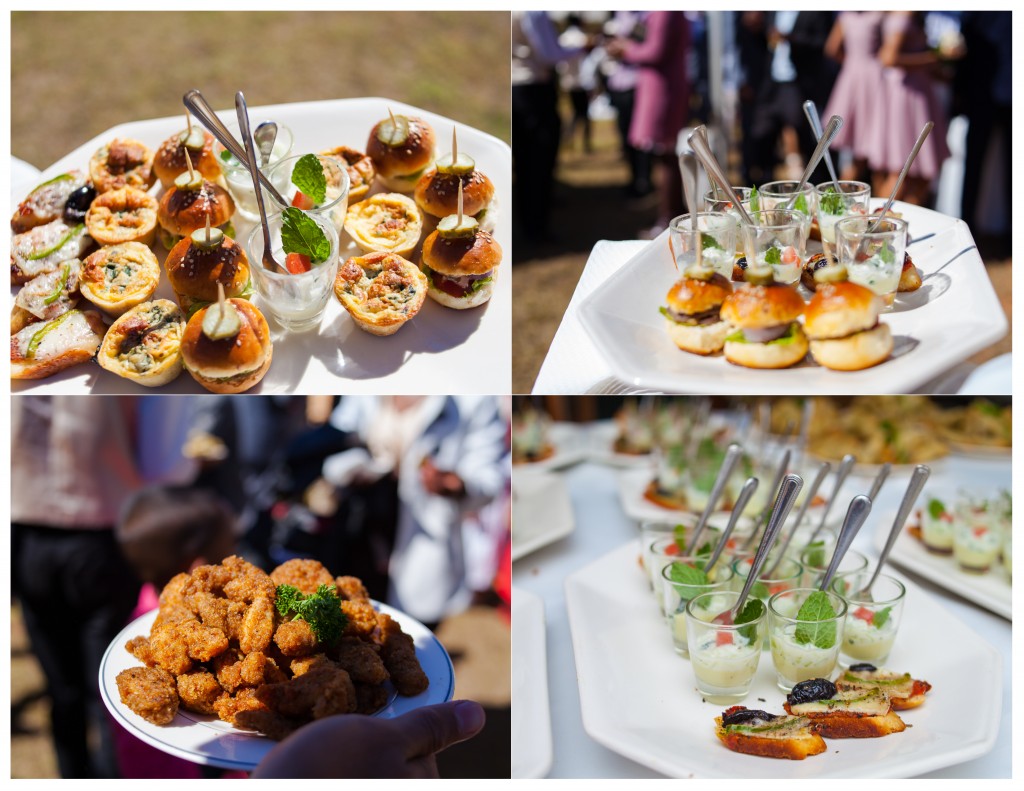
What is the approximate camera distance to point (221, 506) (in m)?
3.71

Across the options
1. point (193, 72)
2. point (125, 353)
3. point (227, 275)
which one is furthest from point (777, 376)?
point (193, 72)

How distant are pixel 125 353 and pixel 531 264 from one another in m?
2.73

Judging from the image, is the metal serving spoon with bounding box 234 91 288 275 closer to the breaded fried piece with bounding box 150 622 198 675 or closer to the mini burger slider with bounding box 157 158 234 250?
the mini burger slider with bounding box 157 158 234 250

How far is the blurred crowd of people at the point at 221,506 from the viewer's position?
3.26m

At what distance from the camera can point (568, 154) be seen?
23.6 ft

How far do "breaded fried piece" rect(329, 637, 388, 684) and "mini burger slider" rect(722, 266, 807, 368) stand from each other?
1.00m

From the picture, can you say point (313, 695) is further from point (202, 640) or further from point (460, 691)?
point (460, 691)

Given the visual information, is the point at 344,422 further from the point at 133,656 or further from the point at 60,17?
the point at 60,17

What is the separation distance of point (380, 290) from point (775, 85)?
12.7ft

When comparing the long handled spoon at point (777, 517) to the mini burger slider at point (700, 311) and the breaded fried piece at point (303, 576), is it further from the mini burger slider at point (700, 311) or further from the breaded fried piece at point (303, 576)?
the breaded fried piece at point (303, 576)

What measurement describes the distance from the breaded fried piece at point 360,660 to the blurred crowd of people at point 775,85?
2.80 meters

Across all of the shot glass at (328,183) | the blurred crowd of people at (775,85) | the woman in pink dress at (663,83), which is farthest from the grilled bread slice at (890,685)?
the woman in pink dress at (663,83)

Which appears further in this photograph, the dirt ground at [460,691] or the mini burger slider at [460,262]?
the dirt ground at [460,691]

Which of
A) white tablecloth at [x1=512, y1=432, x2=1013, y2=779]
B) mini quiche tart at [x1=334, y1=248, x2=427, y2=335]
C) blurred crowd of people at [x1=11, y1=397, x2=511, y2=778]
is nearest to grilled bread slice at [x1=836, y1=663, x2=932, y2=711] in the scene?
white tablecloth at [x1=512, y1=432, x2=1013, y2=779]
